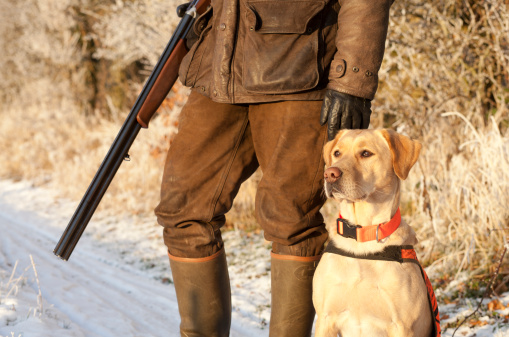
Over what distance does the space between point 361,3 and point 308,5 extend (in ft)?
0.65

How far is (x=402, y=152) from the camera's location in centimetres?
239

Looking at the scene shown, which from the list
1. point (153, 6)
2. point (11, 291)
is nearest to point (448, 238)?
point (11, 291)

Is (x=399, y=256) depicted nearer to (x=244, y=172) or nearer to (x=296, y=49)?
(x=244, y=172)

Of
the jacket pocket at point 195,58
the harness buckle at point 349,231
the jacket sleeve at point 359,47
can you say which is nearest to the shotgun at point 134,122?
the jacket pocket at point 195,58

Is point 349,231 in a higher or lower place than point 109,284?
higher

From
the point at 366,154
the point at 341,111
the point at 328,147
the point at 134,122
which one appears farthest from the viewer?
the point at 134,122

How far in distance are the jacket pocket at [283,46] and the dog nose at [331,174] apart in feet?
1.14

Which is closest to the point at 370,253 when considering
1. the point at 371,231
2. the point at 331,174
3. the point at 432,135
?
the point at 371,231

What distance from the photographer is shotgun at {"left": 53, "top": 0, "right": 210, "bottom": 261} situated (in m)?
2.63

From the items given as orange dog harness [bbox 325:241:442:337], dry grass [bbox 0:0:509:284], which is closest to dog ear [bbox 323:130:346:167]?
orange dog harness [bbox 325:241:442:337]

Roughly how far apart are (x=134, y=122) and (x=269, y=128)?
0.85m

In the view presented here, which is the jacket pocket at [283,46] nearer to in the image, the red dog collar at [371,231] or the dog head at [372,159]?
the dog head at [372,159]

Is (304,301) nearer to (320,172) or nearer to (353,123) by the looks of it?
(320,172)

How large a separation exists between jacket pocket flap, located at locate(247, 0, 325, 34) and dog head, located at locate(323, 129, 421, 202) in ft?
1.66
